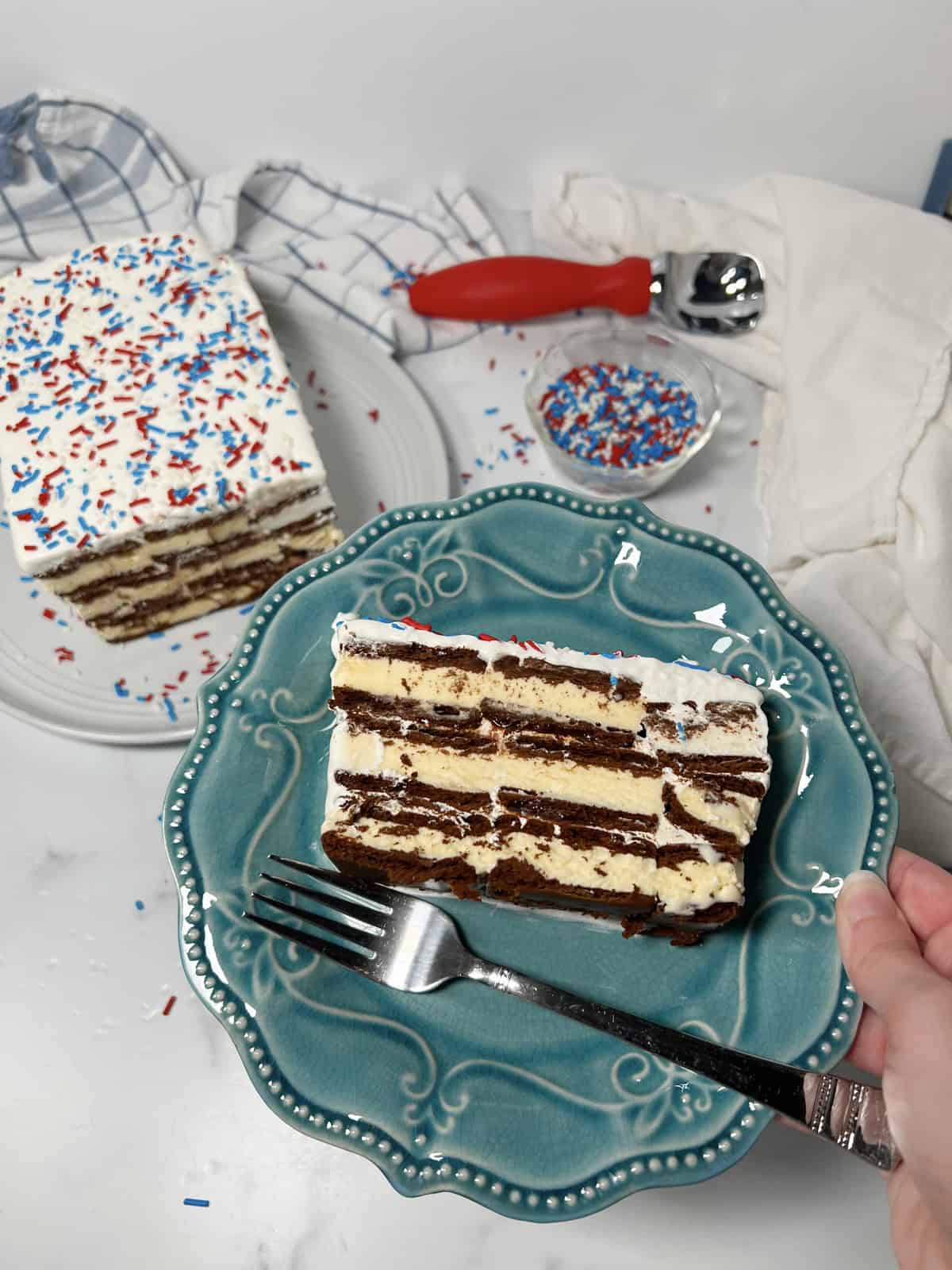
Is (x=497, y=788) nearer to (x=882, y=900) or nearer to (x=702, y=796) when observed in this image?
(x=702, y=796)

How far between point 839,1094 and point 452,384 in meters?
1.95

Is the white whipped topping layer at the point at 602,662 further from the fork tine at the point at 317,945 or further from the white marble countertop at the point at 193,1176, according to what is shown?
the white marble countertop at the point at 193,1176

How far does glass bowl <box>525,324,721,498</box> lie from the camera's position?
8.55 feet

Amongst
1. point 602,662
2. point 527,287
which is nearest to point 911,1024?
point 602,662

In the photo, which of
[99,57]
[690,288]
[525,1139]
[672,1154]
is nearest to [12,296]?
[99,57]

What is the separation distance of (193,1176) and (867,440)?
2.15 meters

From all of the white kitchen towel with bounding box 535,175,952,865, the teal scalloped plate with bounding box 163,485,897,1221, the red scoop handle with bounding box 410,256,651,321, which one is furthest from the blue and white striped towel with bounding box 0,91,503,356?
the teal scalloped plate with bounding box 163,485,897,1221

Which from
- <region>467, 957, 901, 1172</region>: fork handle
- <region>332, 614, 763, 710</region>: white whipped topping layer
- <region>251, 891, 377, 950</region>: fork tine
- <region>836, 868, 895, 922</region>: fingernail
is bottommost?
<region>467, 957, 901, 1172</region>: fork handle

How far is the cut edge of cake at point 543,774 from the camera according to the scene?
1.93 meters

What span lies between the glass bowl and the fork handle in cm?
134

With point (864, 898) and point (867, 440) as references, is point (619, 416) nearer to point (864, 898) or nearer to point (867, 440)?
point (867, 440)

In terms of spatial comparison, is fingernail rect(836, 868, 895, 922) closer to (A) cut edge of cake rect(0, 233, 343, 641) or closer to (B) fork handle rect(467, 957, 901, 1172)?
(B) fork handle rect(467, 957, 901, 1172)

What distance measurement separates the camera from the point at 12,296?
8.48 ft

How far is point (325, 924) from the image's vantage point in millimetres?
1859
